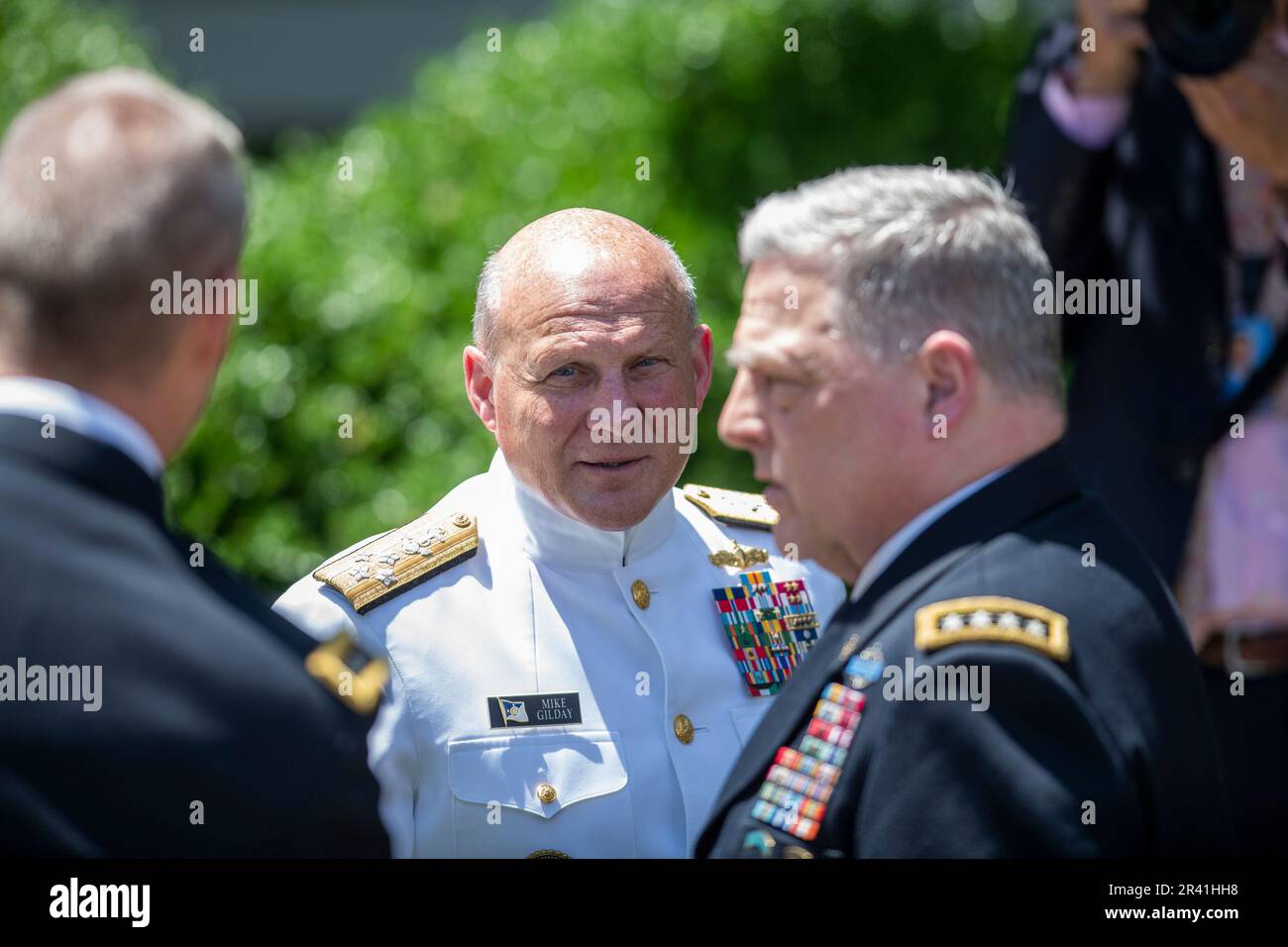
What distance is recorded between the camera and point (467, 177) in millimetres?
4605

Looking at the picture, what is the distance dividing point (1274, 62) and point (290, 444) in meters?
2.42

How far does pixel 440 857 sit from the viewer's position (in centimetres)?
229

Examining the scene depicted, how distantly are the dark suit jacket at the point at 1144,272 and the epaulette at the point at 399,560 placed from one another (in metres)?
1.31

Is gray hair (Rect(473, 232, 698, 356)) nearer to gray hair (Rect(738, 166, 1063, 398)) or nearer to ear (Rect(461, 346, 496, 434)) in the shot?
ear (Rect(461, 346, 496, 434))

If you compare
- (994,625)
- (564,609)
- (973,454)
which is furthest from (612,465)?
(994,625)

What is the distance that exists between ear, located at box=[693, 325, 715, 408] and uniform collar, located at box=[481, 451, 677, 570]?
190 millimetres

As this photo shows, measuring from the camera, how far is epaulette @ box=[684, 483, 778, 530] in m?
2.75

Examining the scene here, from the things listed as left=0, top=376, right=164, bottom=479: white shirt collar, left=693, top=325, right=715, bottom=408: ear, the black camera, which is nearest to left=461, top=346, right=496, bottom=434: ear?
left=693, top=325, right=715, bottom=408: ear

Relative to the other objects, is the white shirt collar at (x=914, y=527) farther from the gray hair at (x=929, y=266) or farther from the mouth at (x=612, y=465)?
the mouth at (x=612, y=465)

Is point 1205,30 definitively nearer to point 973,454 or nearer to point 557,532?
point 973,454

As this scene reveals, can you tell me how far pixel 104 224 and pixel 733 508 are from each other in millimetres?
1361

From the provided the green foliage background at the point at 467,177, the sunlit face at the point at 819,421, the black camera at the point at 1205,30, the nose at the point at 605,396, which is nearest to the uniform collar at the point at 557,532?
the nose at the point at 605,396

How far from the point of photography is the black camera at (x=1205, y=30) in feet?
9.53
